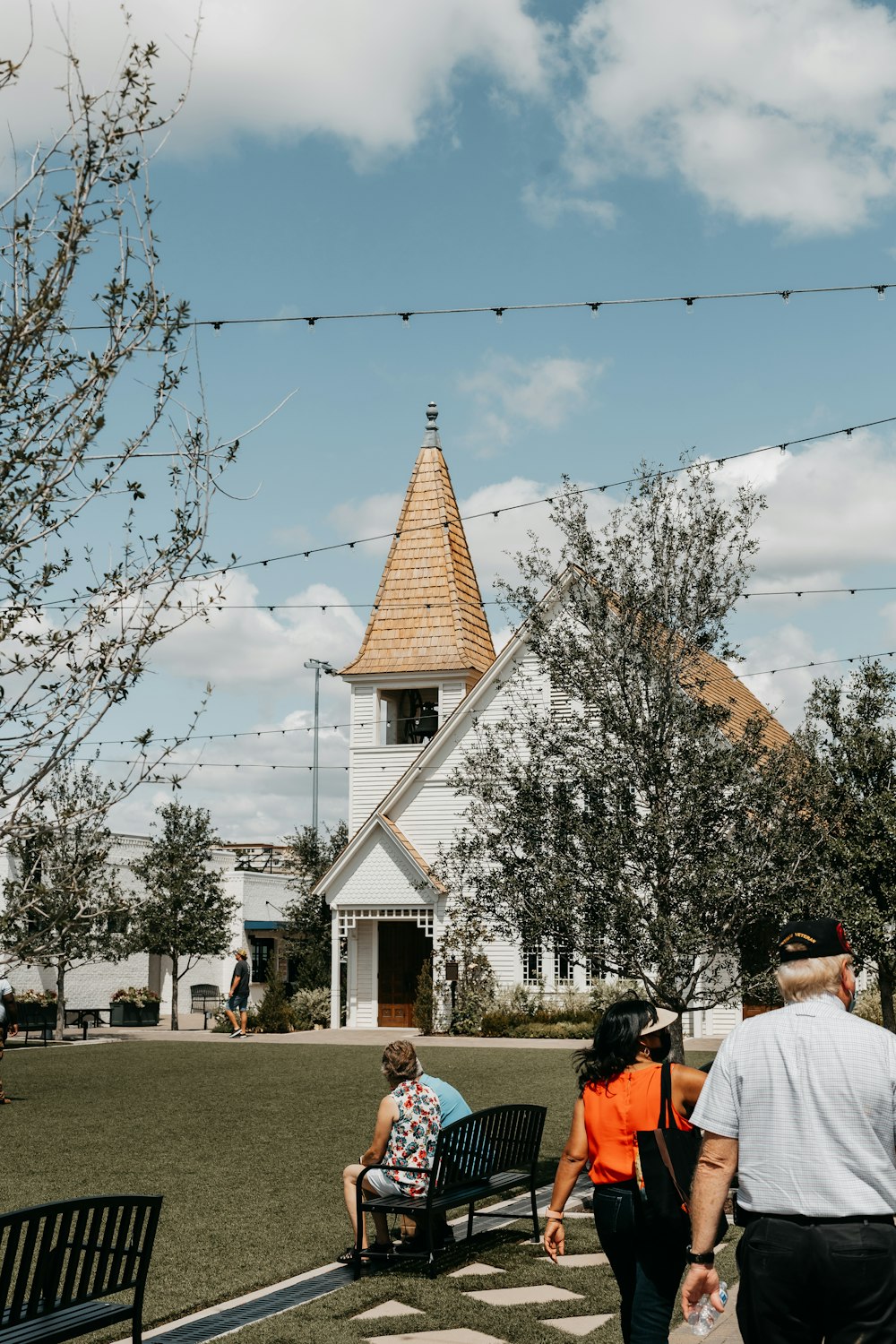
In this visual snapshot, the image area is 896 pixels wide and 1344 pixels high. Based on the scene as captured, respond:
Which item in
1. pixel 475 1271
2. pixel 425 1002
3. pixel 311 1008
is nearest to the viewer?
pixel 475 1271

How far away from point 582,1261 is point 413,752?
84.6 feet

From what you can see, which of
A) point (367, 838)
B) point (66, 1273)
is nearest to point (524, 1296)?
point (66, 1273)

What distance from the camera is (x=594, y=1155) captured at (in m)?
5.34

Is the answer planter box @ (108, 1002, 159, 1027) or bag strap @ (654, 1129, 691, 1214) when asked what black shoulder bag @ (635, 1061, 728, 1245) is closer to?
bag strap @ (654, 1129, 691, 1214)

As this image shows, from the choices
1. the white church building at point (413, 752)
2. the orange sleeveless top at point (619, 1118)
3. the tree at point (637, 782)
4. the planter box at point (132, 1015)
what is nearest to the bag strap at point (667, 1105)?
the orange sleeveless top at point (619, 1118)

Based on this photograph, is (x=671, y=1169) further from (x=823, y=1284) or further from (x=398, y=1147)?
(x=398, y=1147)

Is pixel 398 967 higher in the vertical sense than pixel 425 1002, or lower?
higher

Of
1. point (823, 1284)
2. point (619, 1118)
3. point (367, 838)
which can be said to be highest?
point (367, 838)

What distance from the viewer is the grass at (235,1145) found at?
822cm

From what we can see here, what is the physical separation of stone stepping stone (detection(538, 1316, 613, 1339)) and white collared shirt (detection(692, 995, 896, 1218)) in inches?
150

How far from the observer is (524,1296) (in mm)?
7859

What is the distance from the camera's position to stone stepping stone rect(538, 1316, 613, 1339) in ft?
23.3

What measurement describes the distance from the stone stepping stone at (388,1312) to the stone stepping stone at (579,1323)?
0.71 m

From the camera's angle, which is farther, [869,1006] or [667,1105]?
[869,1006]
